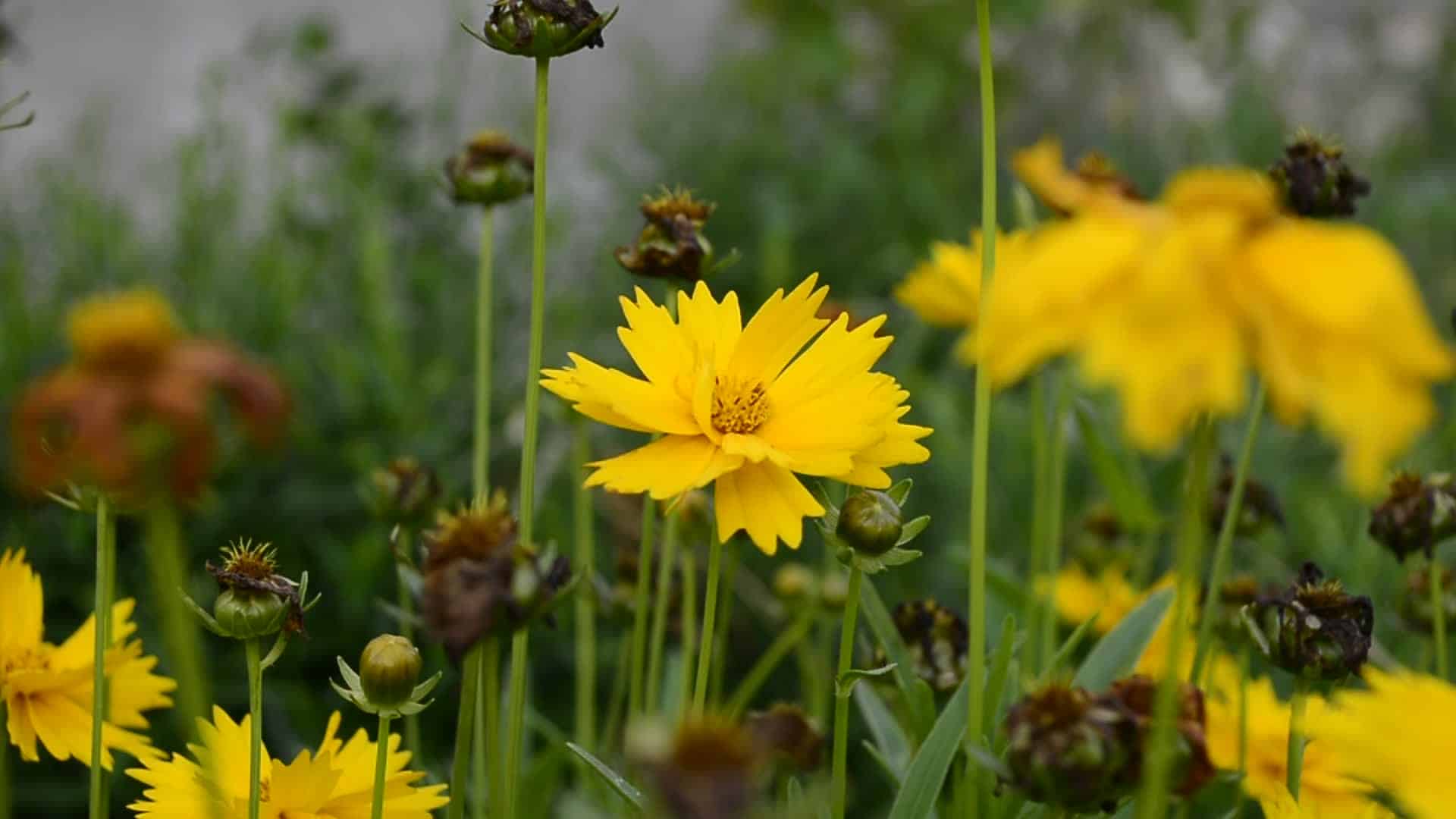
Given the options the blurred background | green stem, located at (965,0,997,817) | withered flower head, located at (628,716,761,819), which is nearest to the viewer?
withered flower head, located at (628,716,761,819)

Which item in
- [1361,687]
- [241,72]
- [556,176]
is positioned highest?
[241,72]

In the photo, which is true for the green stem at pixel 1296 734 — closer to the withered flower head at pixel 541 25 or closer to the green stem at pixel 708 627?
the green stem at pixel 708 627

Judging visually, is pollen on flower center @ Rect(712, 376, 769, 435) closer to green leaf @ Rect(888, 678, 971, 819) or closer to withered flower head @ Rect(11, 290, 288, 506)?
green leaf @ Rect(888, 678, 971, 819)

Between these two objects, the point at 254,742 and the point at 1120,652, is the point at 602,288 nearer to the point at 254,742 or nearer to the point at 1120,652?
the point at 1120,652

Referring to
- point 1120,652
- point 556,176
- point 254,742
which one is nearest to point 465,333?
point 556,176

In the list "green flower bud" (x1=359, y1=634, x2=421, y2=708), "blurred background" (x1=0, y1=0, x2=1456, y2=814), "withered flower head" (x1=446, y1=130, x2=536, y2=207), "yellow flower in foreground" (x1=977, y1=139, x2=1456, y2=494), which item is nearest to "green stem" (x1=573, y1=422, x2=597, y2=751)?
"blurred background" (x1=0, y1=0, x2=1456, y2=814)

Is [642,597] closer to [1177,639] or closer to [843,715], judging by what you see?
[843,715]
